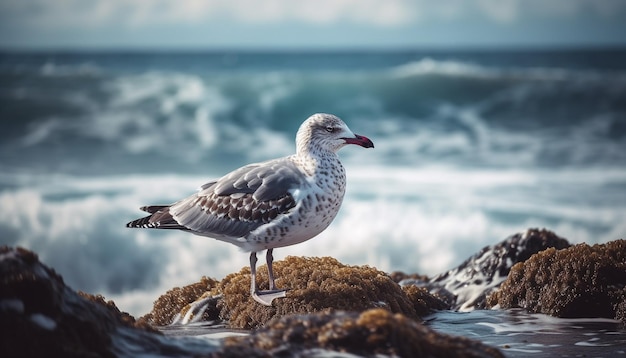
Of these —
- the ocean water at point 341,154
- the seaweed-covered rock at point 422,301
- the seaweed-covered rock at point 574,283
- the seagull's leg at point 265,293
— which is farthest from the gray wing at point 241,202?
Result: the ocean water at point 341,154

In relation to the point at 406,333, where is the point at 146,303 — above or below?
above

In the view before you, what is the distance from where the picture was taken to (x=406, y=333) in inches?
147

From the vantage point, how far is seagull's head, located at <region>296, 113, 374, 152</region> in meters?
5.77

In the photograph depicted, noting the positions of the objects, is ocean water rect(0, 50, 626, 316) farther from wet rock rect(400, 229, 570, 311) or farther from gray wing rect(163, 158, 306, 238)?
gray wing rect(163, 158, 306, 238)

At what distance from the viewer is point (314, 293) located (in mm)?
5371

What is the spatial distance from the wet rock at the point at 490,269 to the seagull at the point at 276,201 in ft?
5.76

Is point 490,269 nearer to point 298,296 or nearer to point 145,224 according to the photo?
point 298,296

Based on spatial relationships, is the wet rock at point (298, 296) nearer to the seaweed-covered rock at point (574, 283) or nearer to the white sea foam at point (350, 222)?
the seaweed-covered rock at point (574, 283)

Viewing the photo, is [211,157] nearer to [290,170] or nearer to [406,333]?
[290,170]

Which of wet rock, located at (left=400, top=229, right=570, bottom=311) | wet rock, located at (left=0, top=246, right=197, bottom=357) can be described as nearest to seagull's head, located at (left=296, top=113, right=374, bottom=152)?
wet rock, located at (left=400, top=229, right=570, bottom=311)

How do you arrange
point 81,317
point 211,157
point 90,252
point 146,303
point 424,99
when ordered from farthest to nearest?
Result: point 424,99, point 211,157, point 90,252, point 146,303, point 81,317

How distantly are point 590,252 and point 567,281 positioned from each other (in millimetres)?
310

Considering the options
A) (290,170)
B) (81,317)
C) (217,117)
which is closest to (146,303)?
(290,170)

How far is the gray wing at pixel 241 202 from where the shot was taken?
5.55 m
